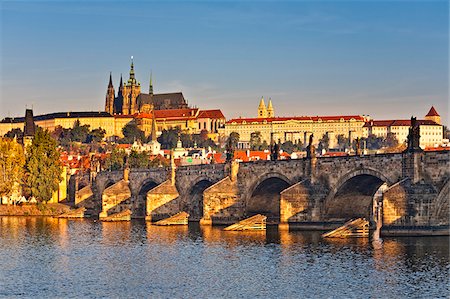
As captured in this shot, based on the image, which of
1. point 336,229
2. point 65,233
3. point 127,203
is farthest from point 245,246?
point 127,203

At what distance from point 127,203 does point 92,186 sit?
12.3 meters

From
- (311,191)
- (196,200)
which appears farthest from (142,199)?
(311,191)

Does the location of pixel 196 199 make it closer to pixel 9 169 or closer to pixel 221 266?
pixel 9 169

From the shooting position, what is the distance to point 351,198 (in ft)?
212

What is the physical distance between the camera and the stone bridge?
181 ft

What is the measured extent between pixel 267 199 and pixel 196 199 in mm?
9820

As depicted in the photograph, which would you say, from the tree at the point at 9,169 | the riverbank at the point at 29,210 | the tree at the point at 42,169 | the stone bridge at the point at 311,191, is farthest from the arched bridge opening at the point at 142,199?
the tree at the point at 9,169

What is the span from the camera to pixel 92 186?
102 m

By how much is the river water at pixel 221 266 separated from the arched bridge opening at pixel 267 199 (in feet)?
19.1

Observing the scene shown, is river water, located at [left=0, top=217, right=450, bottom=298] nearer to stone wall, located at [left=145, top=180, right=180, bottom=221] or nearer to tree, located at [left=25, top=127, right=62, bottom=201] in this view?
stone wall, located at [left=145, top=180, right=180, bottom=221]

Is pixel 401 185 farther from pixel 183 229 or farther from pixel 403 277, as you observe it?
pixel 183 229

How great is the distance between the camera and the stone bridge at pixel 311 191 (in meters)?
55.2

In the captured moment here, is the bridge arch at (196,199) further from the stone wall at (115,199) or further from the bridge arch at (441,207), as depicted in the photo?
the bridge arch at (441,207)

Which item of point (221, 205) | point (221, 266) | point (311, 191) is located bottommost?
point (221, 266)
